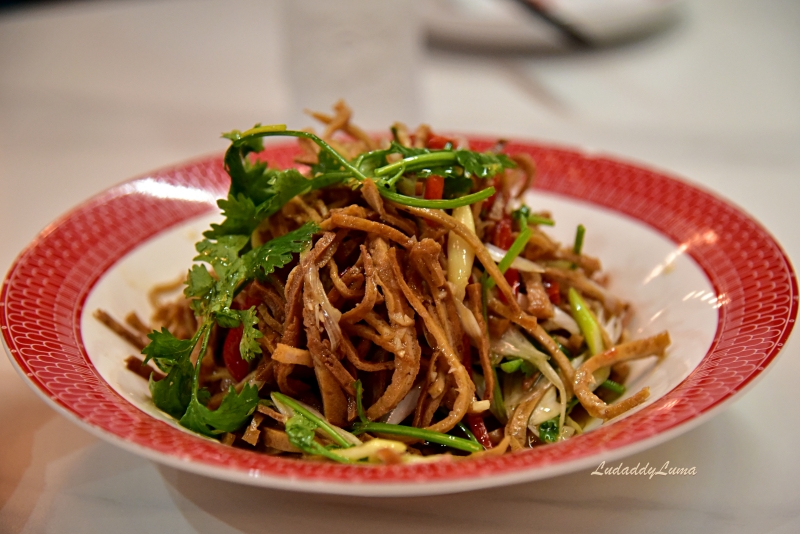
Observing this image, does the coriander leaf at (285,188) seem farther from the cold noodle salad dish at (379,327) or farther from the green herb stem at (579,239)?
the green herb stem at (579,239)

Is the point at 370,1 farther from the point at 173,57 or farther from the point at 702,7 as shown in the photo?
the point at 702,7

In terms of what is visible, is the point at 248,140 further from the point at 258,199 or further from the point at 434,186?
the point at 434,186

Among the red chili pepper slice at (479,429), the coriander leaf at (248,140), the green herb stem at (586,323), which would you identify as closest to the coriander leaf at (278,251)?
the coriander leaf at (248,140)

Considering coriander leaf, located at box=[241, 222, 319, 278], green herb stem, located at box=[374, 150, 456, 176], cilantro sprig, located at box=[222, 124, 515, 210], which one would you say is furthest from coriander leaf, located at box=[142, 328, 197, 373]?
green herb stem, located at box=[374, 150, 456, 176]

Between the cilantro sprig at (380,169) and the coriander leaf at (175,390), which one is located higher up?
the cilantro sprig at (380,169)

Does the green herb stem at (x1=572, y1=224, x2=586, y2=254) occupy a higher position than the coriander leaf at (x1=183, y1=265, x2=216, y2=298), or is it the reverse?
the green herb stem at (x1=572, y1=224, x2=586, y2=254)

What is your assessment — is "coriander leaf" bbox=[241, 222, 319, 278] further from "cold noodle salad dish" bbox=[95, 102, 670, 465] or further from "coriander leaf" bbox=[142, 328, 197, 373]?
"coriander leaf" bbox=[142, 328, 197, 373]
